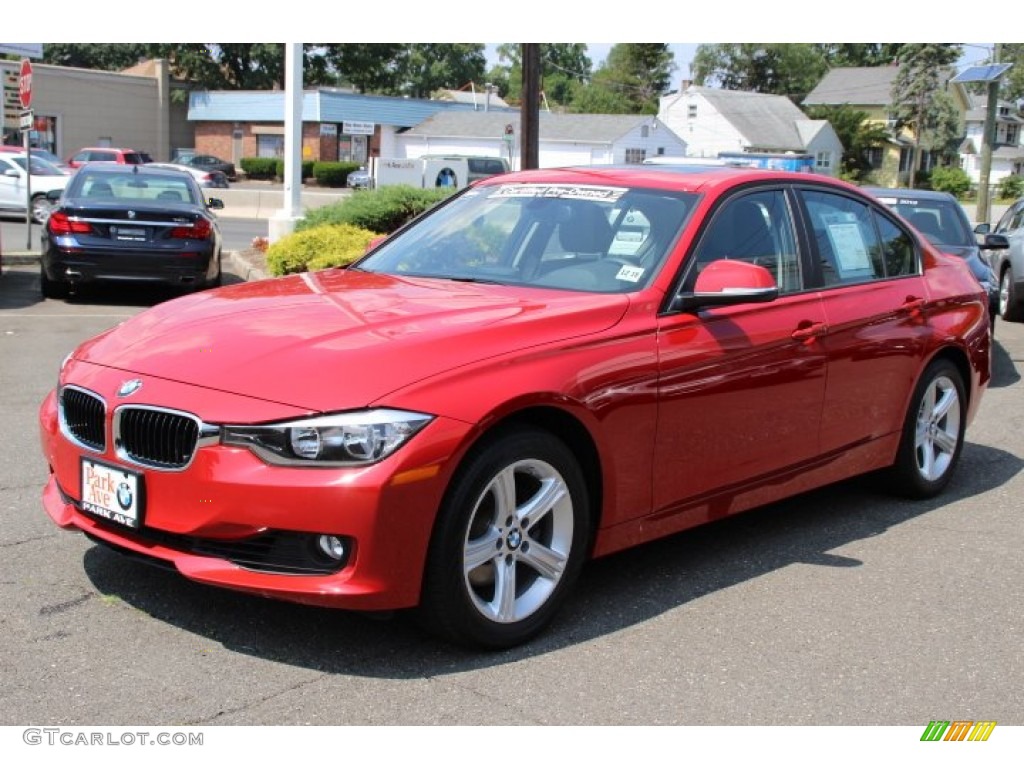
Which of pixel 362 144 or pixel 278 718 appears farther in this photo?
pixel 362 144

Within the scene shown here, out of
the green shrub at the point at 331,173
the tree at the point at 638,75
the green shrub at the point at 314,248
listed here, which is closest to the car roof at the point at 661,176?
the green shrub at the point at 314,248

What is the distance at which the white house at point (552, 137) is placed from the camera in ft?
218

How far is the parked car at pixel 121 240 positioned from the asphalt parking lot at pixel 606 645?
24.7ft

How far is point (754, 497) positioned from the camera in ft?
17.3

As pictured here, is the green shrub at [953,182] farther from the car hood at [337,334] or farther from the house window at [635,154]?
the car hood at [337,334]

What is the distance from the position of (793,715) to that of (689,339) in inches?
61.9

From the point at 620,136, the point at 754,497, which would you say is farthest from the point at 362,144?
the point at 754,497

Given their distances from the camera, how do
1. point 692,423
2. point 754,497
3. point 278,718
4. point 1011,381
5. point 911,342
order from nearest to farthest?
point 278,718 < point 692,423 < point 754,497 < point 911,342 < point 1011,381

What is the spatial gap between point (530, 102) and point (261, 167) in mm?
49200

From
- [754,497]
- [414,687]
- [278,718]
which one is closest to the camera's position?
[278,718]

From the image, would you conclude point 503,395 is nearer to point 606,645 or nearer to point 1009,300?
point 606,645

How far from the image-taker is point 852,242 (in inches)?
239

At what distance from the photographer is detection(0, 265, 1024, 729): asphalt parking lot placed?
3.79m

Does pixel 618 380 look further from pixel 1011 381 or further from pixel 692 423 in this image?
pixel 1011 381
